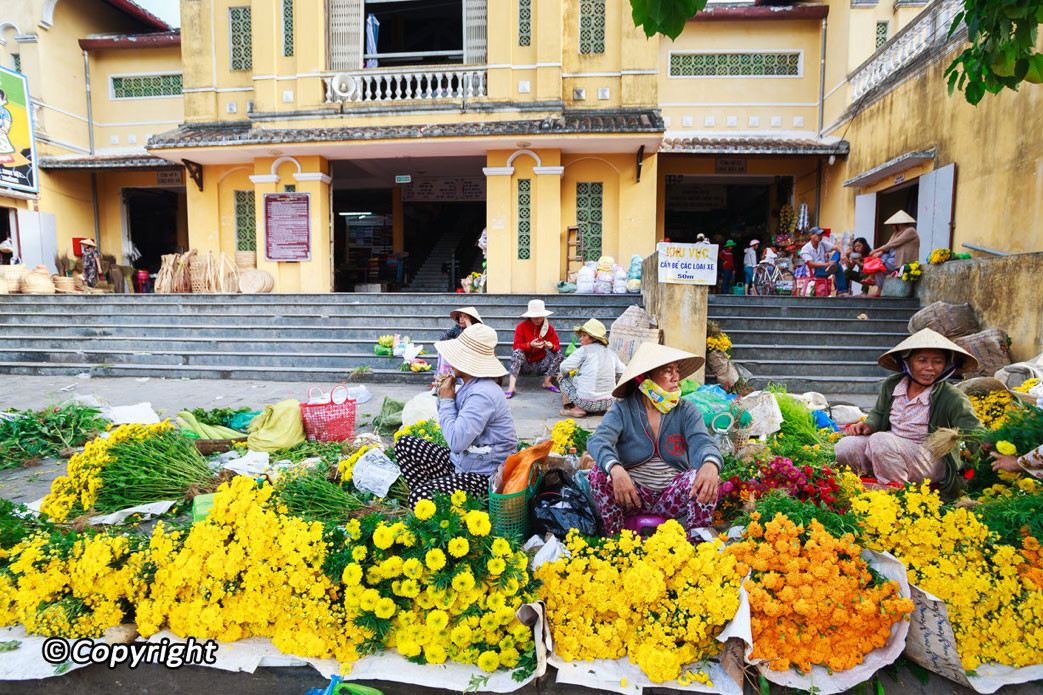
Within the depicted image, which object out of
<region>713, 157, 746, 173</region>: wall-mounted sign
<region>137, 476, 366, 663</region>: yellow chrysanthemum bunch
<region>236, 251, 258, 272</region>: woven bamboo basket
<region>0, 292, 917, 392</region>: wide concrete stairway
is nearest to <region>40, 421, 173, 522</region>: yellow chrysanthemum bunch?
<region>137, 476, 366, 663</region>: yellow chrysanthemum bunch

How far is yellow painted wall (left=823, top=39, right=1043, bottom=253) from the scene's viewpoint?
8188mm

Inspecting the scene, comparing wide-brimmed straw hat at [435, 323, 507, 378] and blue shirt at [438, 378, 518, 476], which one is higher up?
wide-brimmed straw hat at [435, 323, 507, 378]

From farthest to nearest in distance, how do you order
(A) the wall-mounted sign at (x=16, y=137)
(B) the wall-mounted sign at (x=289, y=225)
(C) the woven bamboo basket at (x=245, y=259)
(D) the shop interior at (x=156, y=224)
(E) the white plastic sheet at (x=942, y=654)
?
(D) the shop interior at (x=156, y=224) < (C) the woven bamboo basket at (x=245, y=259) < (A) the wall-mounted sign at (x=16, y=137) < (B) the wall-mounted sign at (x=289, y=225) < (E) the white plastic sheet at (x=942, y=654)

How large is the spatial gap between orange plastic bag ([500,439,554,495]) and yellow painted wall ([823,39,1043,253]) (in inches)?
341

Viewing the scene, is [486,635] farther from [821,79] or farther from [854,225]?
[821,79]

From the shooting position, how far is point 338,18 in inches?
496

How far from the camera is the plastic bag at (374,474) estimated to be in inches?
142

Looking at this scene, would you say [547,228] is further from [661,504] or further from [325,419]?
[661,504]

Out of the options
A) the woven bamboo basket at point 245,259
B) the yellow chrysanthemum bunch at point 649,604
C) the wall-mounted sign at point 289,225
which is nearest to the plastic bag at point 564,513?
the yellow chrysanthemum bunch at point 649,604

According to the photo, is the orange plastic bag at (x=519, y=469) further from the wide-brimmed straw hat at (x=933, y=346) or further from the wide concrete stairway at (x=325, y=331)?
the wide concrete stairway at (x=325, y=331)

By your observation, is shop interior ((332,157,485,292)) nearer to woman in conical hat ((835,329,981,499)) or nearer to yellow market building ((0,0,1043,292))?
yellow market building ((0,0,1043,292))

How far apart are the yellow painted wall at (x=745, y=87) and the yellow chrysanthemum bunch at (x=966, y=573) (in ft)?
47.2

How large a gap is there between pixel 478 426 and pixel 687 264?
4873 mm

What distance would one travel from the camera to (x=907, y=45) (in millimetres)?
11570
